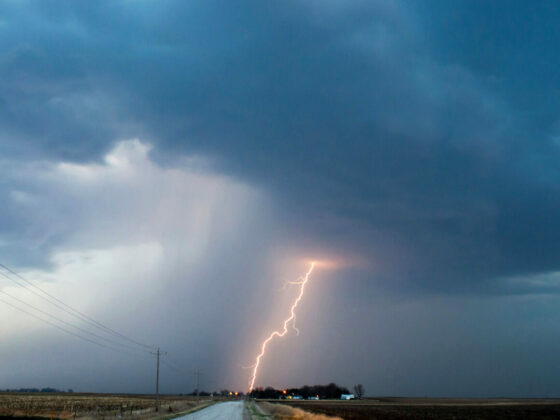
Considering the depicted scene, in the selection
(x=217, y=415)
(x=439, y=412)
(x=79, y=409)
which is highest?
(x=79, y=409)

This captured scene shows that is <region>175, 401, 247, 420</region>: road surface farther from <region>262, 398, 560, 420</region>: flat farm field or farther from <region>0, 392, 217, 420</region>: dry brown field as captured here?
<region>262, 398, 560, 420</region>: flat farm field

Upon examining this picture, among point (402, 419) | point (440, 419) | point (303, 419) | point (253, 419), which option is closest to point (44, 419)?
point (253, 419)

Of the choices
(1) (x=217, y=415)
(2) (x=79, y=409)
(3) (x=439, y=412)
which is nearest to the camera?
(1) (x=217, y=415)

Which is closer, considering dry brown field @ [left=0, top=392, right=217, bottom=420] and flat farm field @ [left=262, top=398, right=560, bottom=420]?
dry brown field @ [left=0, top=392, right=217, bottom=420]

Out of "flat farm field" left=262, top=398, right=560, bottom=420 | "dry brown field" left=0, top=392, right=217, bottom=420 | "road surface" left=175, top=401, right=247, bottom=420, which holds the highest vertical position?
"dry brown field" left=0, top=392, right=217, bottom=420

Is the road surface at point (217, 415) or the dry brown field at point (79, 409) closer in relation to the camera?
the dry brown field at point (79, 409)

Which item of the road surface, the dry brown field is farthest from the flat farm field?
the dry brown field

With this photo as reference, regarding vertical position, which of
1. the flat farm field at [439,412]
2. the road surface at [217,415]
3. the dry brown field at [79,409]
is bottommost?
the flat farm field at [439,412]

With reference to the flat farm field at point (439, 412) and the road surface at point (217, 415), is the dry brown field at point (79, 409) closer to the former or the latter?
the road surface at point (217, 415)

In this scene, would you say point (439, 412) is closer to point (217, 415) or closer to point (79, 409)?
point (217, 415)

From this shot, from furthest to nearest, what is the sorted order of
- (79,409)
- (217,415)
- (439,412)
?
(439,412) → (79,409) → (217,415)

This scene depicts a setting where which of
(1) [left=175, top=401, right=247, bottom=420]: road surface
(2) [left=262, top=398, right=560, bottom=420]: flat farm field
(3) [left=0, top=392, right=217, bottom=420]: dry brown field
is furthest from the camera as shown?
(2) [left=262, top=398, right=560, bottom=420]: flat farm field

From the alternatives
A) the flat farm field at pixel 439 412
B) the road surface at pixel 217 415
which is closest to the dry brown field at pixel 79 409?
the road surface at pixel 217 415

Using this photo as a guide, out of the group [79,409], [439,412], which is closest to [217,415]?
[79,409]
